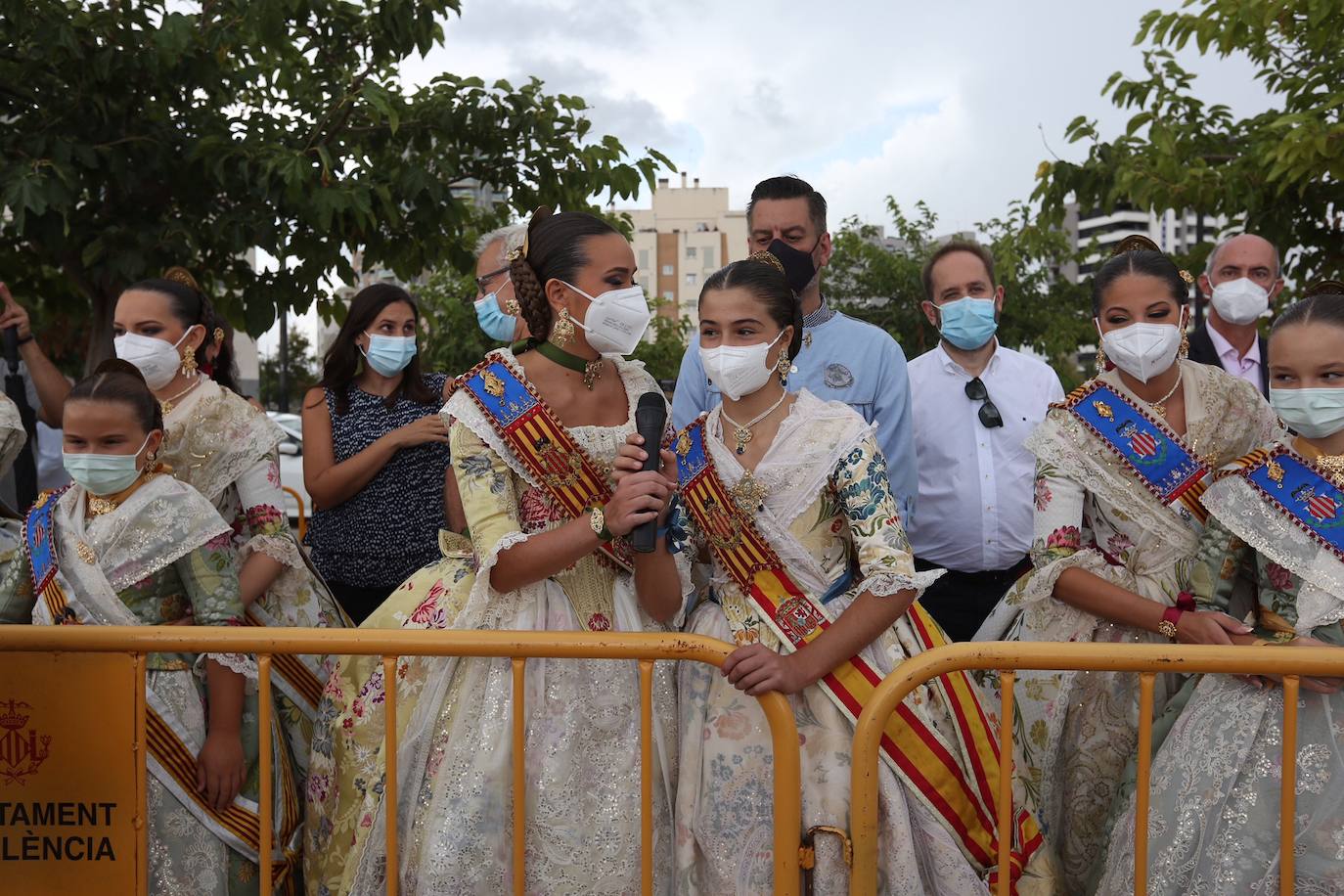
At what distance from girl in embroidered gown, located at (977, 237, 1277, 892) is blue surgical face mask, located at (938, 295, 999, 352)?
105 centimetres

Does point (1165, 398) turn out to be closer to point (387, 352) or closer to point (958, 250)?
point (958, 250)

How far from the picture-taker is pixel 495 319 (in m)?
4.55

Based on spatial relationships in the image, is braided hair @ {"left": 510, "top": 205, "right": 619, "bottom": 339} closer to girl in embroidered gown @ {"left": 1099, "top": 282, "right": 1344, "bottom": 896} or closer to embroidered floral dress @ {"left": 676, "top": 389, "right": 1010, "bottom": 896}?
embroidered floral dress @ {"left": 676, "top": 389, "right": 1010, "bottom": 896}

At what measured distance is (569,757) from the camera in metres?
2.86

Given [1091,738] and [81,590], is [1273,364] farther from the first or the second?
[81,590]

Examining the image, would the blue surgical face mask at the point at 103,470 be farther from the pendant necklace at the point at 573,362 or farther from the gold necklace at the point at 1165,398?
the gold necklace at the point at 1165,398

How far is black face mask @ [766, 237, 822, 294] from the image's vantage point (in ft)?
13.1

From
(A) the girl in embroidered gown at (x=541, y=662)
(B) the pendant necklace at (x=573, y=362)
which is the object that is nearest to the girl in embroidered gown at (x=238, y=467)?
(A) the girl in embroidered gown at (x=541, y=662)

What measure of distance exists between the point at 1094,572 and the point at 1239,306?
2.24 m

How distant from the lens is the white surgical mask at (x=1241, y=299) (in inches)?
195

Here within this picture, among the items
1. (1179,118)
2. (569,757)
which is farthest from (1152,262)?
(1179,118)

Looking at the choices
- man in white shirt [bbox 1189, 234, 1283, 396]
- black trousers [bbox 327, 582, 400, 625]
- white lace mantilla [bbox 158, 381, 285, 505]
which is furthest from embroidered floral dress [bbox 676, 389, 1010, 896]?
man in white shirt [bbox 1189, 234, 1283, 396]

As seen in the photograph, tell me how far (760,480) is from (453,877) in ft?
3.68

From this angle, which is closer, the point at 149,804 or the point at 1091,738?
the point at 149,804
